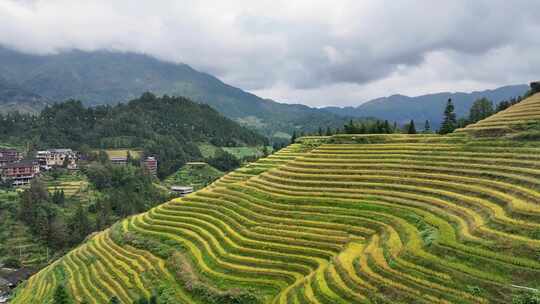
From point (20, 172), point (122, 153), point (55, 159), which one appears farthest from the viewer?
point (122, 153)

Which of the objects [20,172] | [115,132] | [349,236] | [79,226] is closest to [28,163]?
[20,172]

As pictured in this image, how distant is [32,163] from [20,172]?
3.65 meters

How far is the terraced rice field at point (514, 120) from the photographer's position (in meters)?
29.1

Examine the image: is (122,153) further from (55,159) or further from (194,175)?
Answer: (194,175)

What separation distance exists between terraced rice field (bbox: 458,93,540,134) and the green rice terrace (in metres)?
0.56

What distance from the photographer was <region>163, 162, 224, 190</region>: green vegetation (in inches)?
5089

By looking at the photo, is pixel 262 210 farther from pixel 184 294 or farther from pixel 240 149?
pixel 240 149

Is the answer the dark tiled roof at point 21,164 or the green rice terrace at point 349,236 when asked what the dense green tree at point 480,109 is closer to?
the green rice terrace at point 349,236

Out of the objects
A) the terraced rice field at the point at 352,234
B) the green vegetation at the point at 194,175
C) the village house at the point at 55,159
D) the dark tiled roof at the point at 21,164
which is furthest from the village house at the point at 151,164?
the terraced rice field at the point at 352,234

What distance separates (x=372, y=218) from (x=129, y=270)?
1992 centimetres

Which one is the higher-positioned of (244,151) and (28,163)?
(244,151)

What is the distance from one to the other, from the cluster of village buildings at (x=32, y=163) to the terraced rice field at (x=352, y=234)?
71.1m

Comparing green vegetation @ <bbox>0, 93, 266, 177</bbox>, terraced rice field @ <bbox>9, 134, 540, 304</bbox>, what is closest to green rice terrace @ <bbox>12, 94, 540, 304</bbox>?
terraced rice field @ <bbox>9, 134, 540, 304</bbox>

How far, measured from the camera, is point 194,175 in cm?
13575
